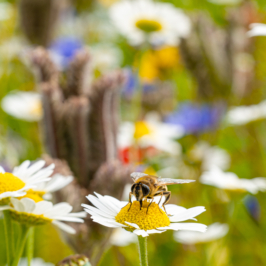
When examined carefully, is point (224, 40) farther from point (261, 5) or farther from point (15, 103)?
point (261, 5)

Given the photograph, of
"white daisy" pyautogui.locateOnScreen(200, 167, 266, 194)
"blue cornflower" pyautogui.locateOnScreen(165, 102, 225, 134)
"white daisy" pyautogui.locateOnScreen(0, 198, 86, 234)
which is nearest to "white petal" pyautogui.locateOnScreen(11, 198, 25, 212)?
"white daisy" pyautogui.locateOnScreen(0, 198, 86, 234)

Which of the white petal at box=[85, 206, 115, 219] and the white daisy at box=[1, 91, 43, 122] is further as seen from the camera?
the white daisy at box=[1, 91, 43, 122]

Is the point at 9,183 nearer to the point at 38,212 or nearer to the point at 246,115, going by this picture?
the point at 38,212

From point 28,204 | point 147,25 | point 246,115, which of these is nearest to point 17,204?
point 28,204

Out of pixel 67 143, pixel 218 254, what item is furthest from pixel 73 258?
pixel 218 254

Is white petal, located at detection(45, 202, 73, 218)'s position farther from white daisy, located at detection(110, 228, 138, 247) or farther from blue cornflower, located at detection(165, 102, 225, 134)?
blue cornflower, located at detection(165, 102, 225, 134)

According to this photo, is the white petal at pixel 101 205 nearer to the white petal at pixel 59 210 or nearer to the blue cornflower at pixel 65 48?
the white petal at pixel 59 210

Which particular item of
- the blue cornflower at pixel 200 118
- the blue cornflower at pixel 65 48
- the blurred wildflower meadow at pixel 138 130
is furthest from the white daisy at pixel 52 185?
the blue cornflower at pixel 65 48
